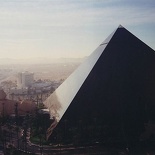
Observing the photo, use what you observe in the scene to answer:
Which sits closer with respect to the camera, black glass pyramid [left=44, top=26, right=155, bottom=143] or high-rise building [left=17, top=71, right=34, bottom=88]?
black glass pyramid [left=44, top=26, right=155, bottom=143]

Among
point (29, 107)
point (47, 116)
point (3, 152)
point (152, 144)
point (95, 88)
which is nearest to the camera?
point (3, 152)

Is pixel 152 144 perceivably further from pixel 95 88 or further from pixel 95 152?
pixel 95 88

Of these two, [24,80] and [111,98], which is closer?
[111,98]

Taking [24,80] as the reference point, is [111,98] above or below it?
below

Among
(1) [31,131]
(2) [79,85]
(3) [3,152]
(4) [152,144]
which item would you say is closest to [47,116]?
(1) [31,131]

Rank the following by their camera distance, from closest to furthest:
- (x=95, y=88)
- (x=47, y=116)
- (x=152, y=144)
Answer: (x=152, y=144), (x=95, y=88), (x=47, y=116)

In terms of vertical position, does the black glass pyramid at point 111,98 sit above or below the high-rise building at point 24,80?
below

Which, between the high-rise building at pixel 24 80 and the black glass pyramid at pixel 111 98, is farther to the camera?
the high-rise building at pixel 24 80

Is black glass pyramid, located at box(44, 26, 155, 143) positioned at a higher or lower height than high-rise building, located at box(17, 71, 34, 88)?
lower
